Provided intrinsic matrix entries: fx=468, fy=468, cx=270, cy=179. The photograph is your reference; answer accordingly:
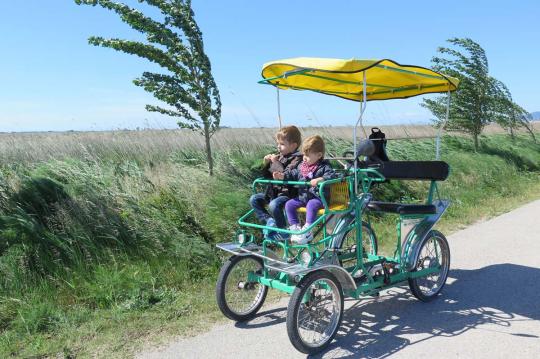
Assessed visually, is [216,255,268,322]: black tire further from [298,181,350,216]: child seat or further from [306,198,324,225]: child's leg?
[298,181,350,216]: child seat

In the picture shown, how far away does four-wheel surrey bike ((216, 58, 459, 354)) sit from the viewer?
4.02 meters

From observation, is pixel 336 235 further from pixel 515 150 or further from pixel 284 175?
pixel 515 150

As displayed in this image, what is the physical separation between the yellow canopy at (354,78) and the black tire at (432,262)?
1.75 metres

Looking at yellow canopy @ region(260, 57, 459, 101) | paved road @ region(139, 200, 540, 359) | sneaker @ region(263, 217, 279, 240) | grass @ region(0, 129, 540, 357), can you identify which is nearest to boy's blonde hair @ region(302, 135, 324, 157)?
yellow canopy @ region(260, 57, 459, 101)

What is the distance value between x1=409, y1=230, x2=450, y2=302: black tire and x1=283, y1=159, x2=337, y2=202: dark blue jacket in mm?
1364

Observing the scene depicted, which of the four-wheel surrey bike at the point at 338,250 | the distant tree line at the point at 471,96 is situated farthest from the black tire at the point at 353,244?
the distant tree line at the point at 471,96

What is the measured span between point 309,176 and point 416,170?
1548 millimetres

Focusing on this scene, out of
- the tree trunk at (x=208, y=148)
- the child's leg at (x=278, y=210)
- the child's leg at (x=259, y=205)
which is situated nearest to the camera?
the child's leg at (x=278, y=210)

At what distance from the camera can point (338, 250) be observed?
446 centimetres

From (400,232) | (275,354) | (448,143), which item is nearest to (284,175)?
(400,232)

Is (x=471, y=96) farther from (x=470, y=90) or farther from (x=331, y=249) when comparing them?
(x=331, y=249)

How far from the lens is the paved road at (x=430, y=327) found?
3.85 metres

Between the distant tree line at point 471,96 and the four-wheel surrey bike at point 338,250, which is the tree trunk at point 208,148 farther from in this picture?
the distant tree line at point 471,96

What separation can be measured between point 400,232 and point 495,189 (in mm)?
8505
